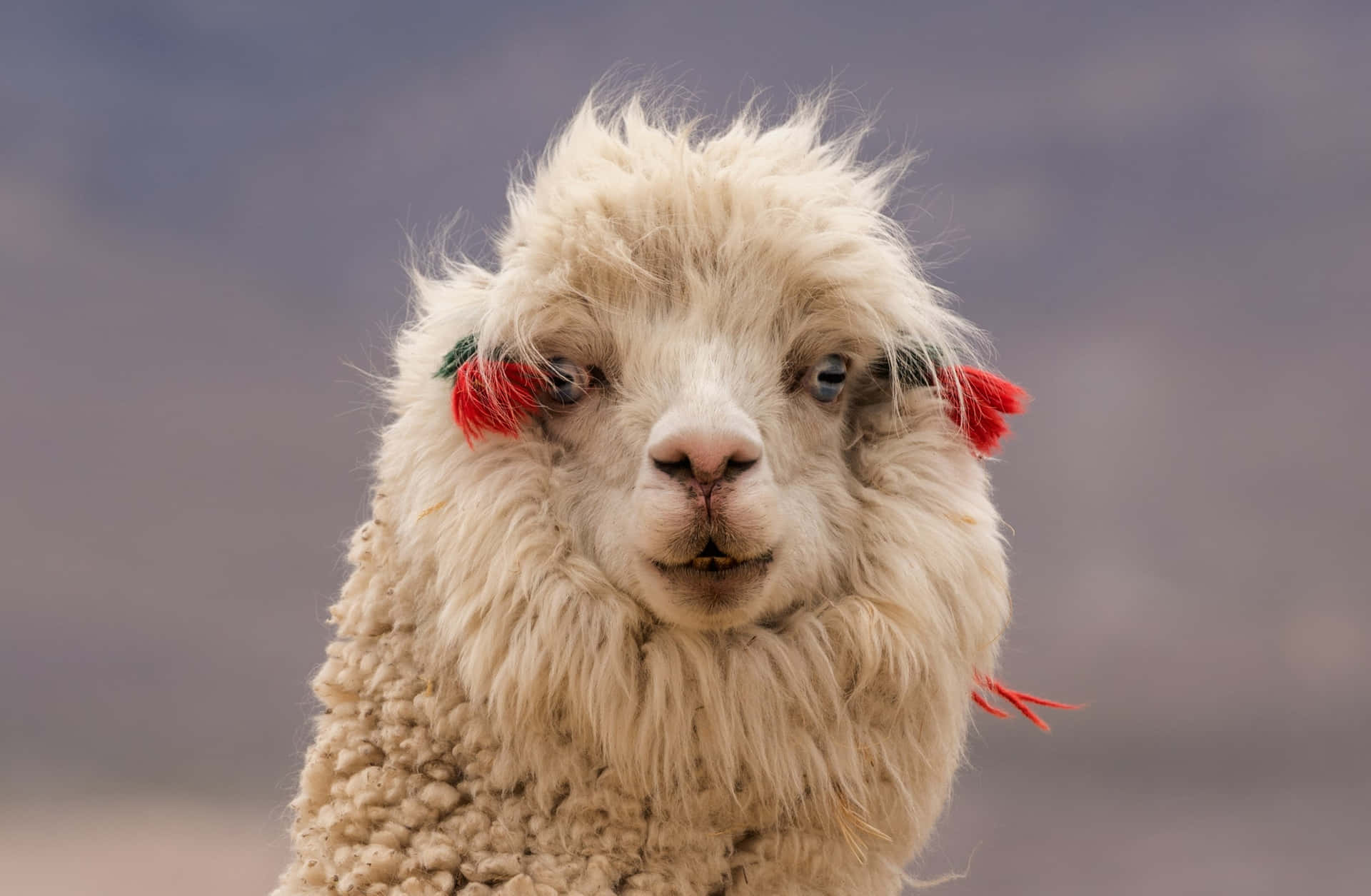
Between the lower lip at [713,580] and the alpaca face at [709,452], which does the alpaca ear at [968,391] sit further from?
the lower lip at [713,580]

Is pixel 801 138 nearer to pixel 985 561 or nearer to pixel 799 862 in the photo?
pixel 985 561

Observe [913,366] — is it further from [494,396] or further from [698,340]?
[494,396]

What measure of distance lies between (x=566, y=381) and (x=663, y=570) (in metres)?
0.64

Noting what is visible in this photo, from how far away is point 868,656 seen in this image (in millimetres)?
3512

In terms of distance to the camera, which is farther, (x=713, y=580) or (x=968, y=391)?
(x=968, y=391)

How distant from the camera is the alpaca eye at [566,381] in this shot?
362 centimetres

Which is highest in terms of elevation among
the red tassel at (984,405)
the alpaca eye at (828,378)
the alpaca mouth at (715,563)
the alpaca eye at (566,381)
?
the red tassel at (984,405)

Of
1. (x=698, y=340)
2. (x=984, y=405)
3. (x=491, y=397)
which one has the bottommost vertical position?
(x=491, y=397)

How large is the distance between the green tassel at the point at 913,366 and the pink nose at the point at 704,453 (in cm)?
79

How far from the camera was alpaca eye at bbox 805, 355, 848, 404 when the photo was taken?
369cm

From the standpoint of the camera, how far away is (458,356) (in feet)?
12.3

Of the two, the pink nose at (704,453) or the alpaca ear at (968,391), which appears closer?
the pink nose at (704,453)

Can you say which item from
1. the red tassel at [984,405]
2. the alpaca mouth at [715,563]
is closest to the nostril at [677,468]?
the alpaca mouth at [715,563]

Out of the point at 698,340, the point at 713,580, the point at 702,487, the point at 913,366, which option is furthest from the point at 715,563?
the point at 913,366
